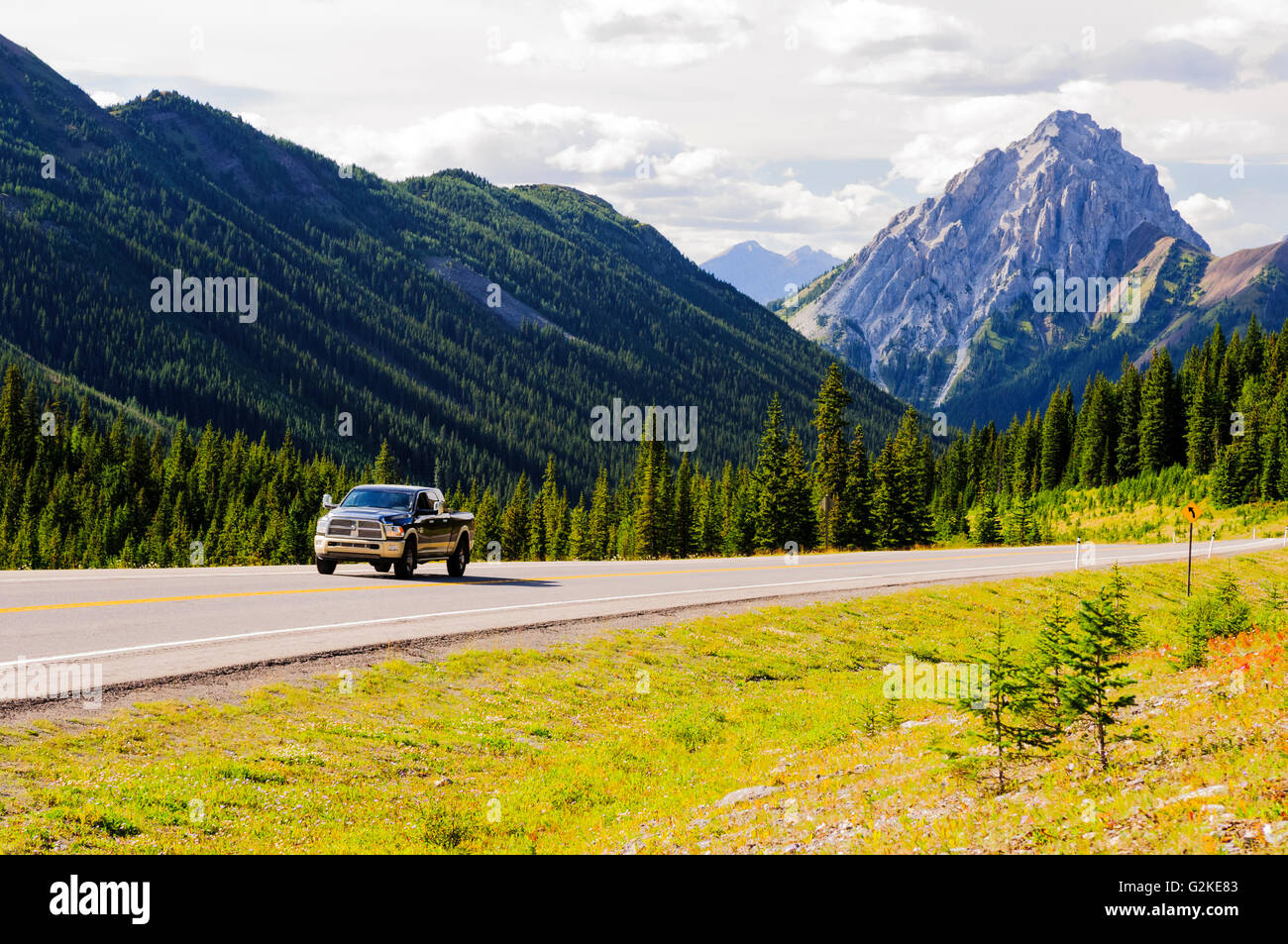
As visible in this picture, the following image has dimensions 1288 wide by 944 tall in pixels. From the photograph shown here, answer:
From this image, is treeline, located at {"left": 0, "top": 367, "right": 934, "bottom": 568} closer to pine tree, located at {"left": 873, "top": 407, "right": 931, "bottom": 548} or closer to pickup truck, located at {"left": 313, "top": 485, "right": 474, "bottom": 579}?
A: pine tree, located at {"left": 873, "top": 407, "right": 931, "bottom": 548}

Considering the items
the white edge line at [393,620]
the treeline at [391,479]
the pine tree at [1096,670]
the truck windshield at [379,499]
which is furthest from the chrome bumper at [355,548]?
the treeline at [391,479]

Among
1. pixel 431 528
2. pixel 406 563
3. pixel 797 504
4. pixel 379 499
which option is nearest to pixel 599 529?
pixel 797 504

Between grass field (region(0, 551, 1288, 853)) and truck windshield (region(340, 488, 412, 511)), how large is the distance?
9.16m

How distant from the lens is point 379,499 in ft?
80.5

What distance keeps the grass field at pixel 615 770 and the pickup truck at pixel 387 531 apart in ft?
26.7

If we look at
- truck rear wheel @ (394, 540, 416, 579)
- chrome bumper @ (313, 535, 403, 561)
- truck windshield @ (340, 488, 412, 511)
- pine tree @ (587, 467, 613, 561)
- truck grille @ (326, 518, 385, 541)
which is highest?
→ truck windshield @ (340, 488, 412, 511)

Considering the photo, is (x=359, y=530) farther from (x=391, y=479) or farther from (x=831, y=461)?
(x=391, y=479)

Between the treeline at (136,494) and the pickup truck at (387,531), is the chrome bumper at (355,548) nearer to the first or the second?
the pickup truck at (387,531)

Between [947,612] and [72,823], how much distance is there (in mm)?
22148

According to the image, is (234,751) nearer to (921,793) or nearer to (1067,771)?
(921,793)

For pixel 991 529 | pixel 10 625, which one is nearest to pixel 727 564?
pixel 10 625

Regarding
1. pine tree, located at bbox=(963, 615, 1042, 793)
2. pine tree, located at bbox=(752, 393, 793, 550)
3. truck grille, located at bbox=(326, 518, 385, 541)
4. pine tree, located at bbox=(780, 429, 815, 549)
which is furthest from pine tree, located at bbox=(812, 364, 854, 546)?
pine tree, located at bbox=(963, 615, 1042, 793)

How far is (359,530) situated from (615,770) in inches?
514

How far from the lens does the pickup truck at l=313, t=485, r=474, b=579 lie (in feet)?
76.0
